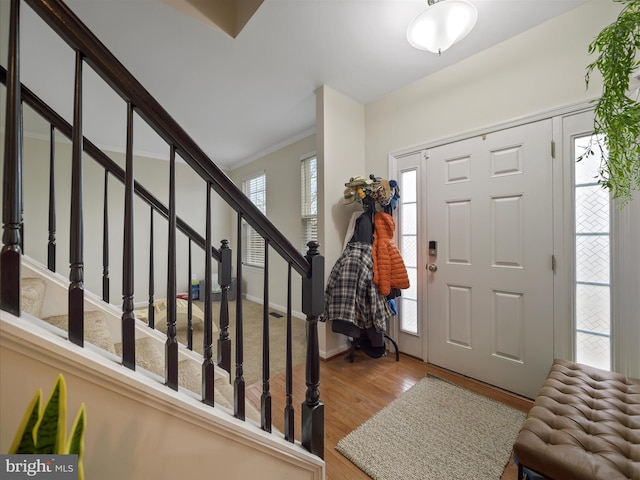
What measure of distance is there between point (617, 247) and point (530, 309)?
61cm

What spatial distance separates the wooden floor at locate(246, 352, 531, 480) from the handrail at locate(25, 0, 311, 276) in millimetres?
1197

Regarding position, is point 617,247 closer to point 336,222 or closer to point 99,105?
point 336,222

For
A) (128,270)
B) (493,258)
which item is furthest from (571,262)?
(128,270)

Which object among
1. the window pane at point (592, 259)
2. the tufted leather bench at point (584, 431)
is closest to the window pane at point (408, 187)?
the window pane at point (592, 259)

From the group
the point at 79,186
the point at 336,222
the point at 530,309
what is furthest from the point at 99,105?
the point at 530,309

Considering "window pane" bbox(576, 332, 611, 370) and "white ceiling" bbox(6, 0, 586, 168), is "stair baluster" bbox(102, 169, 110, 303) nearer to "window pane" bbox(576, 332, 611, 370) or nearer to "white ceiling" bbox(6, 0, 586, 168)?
"white ceiling" bbox(6, 0, 586, 168)

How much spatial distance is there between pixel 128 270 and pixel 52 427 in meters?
0.37

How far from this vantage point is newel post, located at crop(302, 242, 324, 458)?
105cm

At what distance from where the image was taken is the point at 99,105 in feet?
9.30

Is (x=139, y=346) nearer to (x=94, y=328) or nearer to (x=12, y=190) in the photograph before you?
(x=94, y=328)

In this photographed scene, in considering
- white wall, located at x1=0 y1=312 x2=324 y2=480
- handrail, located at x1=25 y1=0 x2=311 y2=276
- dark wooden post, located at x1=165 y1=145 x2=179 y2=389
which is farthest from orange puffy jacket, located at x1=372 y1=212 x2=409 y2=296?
dark wooden post, located at x1=165 y1=145 x2=179 y2=389

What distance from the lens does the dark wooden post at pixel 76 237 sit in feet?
2.04

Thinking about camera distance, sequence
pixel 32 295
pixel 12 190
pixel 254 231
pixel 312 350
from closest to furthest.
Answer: pixel 12 190
pixel 32 295
pixel 312 350
pixel 254 231

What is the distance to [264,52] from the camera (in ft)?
6.56
